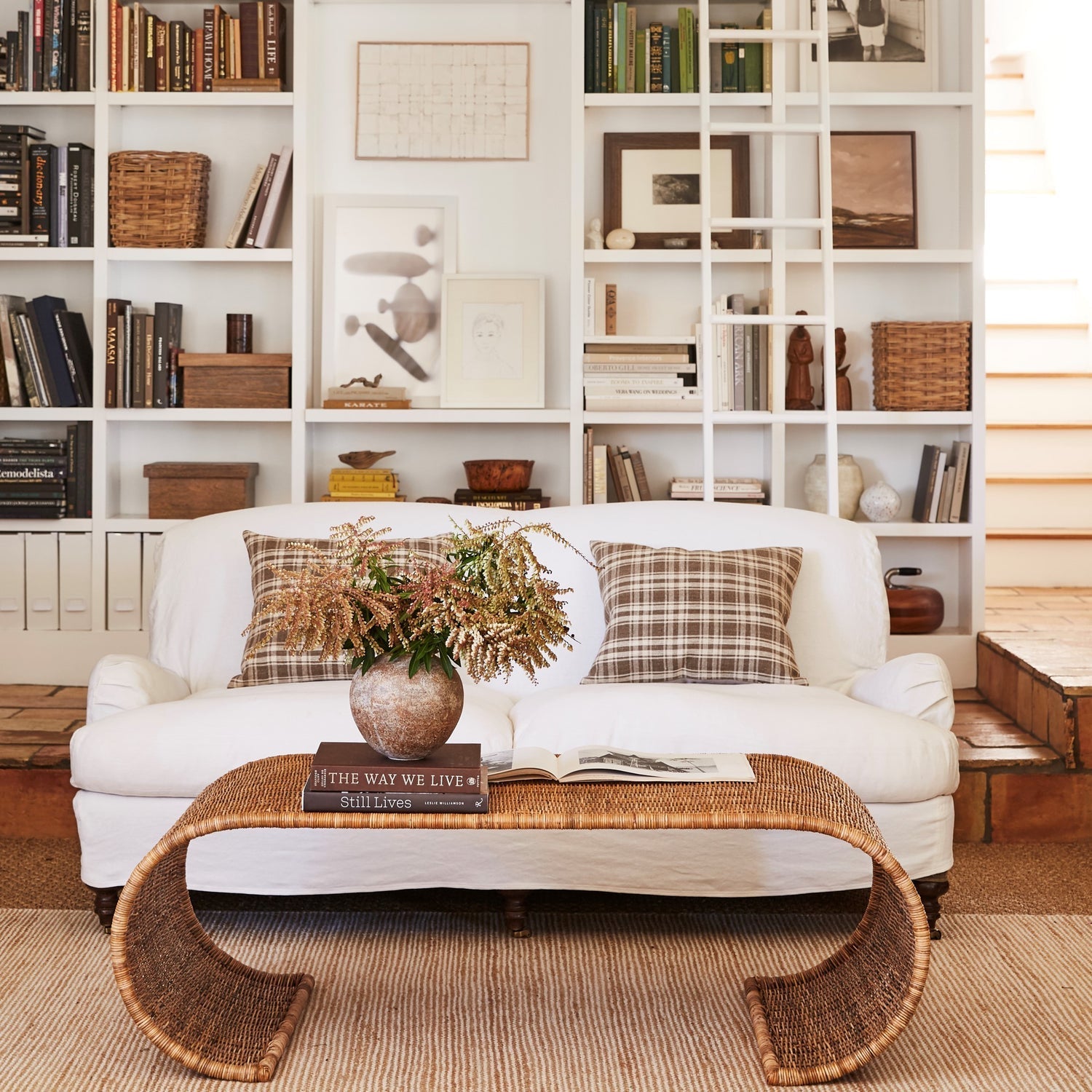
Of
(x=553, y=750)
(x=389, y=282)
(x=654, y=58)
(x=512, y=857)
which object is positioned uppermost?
(x=654, y=58)

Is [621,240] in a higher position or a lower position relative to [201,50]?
lower

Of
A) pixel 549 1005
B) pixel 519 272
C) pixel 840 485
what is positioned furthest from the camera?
pixel 519 272

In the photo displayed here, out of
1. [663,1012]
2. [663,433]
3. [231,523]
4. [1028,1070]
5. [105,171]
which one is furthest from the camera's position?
[663,433]

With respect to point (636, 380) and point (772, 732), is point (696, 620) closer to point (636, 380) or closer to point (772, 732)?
point (772, 732)

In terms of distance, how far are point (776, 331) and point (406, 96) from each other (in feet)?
4.81

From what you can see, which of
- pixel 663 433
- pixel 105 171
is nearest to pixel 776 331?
pixel 663 433

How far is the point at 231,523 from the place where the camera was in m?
3.10

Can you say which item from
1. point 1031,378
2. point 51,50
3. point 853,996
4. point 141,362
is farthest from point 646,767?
point 1031,378

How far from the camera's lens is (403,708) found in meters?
1.87

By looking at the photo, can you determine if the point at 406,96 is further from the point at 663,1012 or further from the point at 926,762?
the point at 663,1012

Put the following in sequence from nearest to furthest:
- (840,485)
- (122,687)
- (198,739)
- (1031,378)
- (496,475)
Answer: (198,739) < (122,687) < (496,475) < (840,485) < (1031,378)

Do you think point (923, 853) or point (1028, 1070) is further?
point (923, 853)

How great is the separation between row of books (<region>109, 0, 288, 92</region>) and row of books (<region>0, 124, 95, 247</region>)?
0.95 feet

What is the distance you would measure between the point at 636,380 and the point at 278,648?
69.0 inches
